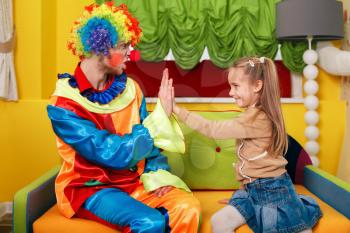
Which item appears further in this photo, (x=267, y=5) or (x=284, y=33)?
(x=267, y=5)

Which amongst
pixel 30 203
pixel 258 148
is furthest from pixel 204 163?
pixel 30 203

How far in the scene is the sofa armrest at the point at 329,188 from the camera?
237 cm

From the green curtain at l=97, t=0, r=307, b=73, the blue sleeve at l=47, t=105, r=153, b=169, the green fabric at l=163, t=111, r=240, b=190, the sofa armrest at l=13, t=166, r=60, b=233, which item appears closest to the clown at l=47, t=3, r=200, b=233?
the blue sleeve at l=47, t=105, r=153, b=169

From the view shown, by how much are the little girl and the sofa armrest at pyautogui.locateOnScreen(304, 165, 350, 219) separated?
0.60ft

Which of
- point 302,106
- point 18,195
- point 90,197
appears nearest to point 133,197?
point 90,197

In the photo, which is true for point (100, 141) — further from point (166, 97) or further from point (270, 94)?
point (270, 94)

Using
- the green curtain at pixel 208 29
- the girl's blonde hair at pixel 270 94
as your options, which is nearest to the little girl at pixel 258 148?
the girl's blonde hair at pixel 270 94

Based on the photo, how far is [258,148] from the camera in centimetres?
228

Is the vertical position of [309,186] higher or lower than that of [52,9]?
lower

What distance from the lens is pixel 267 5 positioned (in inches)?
148

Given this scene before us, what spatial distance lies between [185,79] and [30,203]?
6.37 feet

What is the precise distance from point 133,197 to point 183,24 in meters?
1.79

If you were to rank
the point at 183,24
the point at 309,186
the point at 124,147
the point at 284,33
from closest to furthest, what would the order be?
1. the point at 124,147
2. the point at 309,186
3. the point at 284,33
4. the point at 183,24

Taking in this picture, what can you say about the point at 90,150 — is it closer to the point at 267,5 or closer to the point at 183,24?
the point at 183,24
